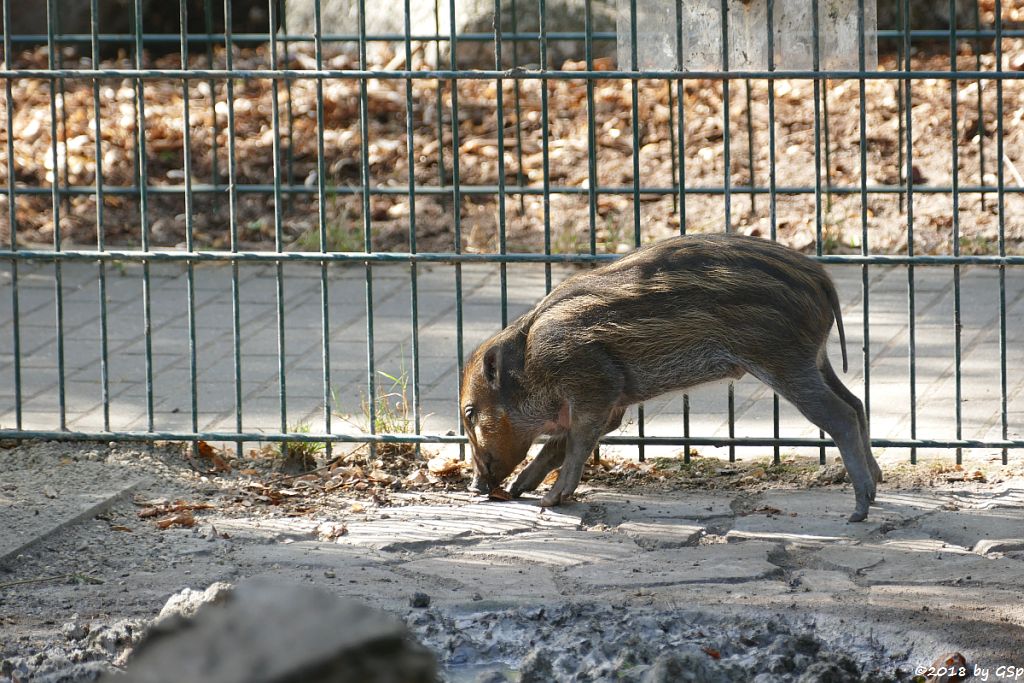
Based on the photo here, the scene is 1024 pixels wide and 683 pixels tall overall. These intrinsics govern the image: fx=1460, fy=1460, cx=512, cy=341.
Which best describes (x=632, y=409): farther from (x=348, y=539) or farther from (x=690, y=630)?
(x=690, y=630)

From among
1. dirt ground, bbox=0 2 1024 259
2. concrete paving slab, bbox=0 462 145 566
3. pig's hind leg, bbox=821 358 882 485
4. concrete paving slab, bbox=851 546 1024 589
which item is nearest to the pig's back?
pig's hind leg, bbox=821 358 882 485

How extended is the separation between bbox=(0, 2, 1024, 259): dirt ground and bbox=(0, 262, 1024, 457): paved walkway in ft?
2.10

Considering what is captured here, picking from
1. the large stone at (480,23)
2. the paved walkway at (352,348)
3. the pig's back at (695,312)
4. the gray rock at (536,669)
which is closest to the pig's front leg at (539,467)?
the pig's back at (695,312)

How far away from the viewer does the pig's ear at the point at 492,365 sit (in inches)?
231

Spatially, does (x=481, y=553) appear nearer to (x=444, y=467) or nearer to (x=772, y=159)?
(x=444, y=467)

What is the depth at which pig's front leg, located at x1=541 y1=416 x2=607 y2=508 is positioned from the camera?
5762mm

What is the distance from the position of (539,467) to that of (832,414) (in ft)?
4.28

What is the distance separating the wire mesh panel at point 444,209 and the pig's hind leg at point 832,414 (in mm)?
538

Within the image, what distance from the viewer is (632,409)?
7145 millimetres

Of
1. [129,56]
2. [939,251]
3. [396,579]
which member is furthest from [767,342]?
[129,56]

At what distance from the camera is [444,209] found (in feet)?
36.9

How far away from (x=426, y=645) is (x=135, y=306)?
5.26m

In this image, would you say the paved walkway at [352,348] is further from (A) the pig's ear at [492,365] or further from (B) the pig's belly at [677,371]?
(A) the pig's ear at [492,365]

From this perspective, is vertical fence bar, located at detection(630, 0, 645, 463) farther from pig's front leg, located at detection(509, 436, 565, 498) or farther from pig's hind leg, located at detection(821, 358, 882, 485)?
pig's hind leg, located at detection(821, 358, 882, 485)
